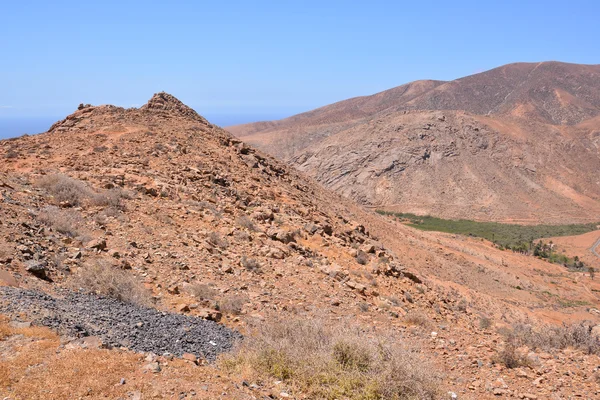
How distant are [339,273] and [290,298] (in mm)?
2107

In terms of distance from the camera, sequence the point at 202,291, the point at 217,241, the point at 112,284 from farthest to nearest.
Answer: the point at 217,241 < the point at 202,291 < the point at 112,284

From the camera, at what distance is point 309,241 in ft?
38.5

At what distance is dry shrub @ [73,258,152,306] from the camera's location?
257 inches

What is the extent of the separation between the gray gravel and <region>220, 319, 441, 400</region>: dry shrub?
57 cm

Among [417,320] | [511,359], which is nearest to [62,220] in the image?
[417,320]

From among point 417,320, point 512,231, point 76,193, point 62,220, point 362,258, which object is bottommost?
point 512,231

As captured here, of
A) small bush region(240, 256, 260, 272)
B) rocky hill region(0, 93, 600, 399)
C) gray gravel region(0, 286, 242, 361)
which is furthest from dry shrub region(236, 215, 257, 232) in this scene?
gray gravel region(0, 286, 242, 361)

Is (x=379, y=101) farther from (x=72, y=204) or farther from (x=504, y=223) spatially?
(x=72, y=204)

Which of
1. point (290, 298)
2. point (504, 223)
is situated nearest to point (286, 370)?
point (290, 298)

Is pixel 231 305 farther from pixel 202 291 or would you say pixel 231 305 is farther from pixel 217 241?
pixel 217 241

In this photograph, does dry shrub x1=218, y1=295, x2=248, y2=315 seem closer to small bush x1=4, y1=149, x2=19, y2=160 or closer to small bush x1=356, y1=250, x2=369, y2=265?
small bush x1=356, y1=250, x2=369, y2=265

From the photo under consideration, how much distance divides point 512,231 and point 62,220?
47308 mm

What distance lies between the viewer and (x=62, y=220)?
8.31m

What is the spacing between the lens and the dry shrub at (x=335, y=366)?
176 inches
